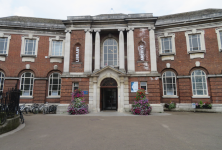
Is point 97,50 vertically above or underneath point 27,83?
above

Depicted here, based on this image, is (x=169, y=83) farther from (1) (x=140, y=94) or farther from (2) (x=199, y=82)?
(1) (x=140, y=94)

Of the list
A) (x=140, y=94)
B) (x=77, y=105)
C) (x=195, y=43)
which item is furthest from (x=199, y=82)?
(x=77, y=105)

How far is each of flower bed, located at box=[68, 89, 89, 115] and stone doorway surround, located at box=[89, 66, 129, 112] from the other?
92cm

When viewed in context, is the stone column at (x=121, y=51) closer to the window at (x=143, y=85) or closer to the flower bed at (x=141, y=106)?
the window at (x=143, y=85)

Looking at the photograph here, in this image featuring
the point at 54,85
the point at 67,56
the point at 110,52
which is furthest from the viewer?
the point at 54,85

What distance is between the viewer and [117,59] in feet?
50.7

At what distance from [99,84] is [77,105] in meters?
2.91

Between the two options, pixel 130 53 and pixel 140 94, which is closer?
pixel 140 94

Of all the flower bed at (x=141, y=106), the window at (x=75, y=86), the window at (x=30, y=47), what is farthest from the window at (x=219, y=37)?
the window at (x=30, y=47)

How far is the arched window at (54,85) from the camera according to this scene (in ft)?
52.6

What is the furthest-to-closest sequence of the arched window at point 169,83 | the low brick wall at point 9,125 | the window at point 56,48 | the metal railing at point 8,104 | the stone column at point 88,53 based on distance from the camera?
the window at point 56,48, the arched window at point 169,83, the stone column at point 88,53, the metal railing at point 8,104, the low brick wall at point 9,125

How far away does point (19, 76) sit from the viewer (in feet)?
52.2

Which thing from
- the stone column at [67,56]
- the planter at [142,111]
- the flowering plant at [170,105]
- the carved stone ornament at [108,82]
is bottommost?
the planter at [142,111]

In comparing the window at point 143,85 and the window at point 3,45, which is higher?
the window at point 3,45
